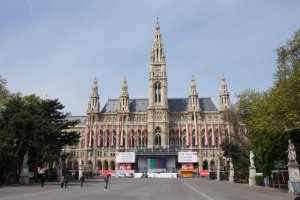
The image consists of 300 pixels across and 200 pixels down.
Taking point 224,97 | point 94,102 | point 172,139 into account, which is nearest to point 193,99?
point 224,97

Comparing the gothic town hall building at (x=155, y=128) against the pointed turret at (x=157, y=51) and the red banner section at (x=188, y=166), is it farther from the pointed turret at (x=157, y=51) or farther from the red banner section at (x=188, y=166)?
the red banner section at (x=188, y=166)

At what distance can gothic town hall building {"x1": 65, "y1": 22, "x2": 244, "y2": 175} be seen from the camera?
10944 cm

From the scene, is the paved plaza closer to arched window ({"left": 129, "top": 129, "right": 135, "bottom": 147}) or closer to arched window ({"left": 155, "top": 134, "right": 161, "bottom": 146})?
arched window ({"left": 155, "top": 134, "right": 161, "bottom": 146})

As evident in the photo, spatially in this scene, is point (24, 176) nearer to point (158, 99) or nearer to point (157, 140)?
point (157, 140)

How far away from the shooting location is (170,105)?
12669 centimetres

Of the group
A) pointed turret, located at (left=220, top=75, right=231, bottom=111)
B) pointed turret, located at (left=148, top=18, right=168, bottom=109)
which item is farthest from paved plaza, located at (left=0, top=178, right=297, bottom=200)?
pointed turret, located at (left=220, top=75, right=231, bottom=111)

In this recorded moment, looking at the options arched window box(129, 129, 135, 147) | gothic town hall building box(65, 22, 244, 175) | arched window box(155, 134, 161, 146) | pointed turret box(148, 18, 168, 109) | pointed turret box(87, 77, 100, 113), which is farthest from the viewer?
pointed turret box(87, 77, 100, 113)

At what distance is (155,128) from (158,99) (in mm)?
11268

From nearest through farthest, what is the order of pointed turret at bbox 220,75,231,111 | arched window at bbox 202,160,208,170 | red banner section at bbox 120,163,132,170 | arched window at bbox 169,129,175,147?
Answer: red banner section at bbox 120,163,132,170, arched window at bbox 202,160,208,170, arched window at bbox 169,129,175,147, pointed turret at bbox 220,75,231,111

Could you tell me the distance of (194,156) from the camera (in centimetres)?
9812

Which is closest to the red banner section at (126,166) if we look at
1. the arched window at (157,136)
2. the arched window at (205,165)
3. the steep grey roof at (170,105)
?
the arched window at (157,136)

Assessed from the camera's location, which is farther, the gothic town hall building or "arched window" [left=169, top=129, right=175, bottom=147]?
"arched window" [left=169, top=129, right=175, bottom=147]

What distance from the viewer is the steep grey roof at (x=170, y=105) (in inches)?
4906

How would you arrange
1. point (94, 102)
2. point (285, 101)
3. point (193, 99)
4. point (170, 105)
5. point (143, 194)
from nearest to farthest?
point (143, 194) → point (285, 101) → point (193, 99) → point (94, 102) → point (170, 105)
